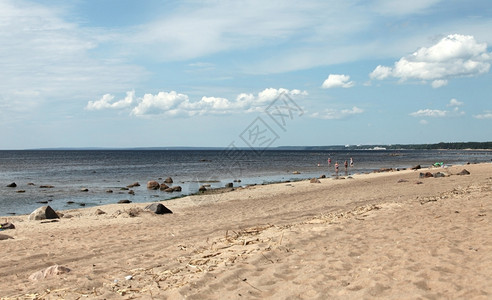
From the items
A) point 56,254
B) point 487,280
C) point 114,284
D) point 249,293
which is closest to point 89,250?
point 56,254

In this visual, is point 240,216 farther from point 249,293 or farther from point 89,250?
point 249,293

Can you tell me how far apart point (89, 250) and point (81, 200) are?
1755 cm

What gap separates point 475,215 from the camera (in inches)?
Answer: 375

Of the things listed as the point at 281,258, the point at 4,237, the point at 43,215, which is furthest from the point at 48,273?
the point at 43,215

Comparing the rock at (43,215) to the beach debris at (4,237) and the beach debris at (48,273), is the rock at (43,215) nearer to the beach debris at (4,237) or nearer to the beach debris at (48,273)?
the beach debris at (4,237)

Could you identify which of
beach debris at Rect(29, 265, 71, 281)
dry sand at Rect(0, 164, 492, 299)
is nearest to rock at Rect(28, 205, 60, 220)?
dry sand at Rect(0, 164, 492, 299)

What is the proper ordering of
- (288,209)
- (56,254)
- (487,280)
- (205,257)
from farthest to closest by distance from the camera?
(288,209)
(56,254)
(205,257)
(487,280)

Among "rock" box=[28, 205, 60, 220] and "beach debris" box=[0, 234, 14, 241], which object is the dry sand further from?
"rock" box=[28, 205, 60, 220]

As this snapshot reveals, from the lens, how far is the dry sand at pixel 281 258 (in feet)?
17.6

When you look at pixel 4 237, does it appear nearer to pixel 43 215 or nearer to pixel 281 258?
pixel 43 215

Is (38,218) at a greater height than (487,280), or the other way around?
(487,280)

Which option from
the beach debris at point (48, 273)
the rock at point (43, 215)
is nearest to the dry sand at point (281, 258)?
the beach debris at point (48, 273)

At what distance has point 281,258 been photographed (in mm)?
6789

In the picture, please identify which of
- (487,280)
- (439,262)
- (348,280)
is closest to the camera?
(487,280)
